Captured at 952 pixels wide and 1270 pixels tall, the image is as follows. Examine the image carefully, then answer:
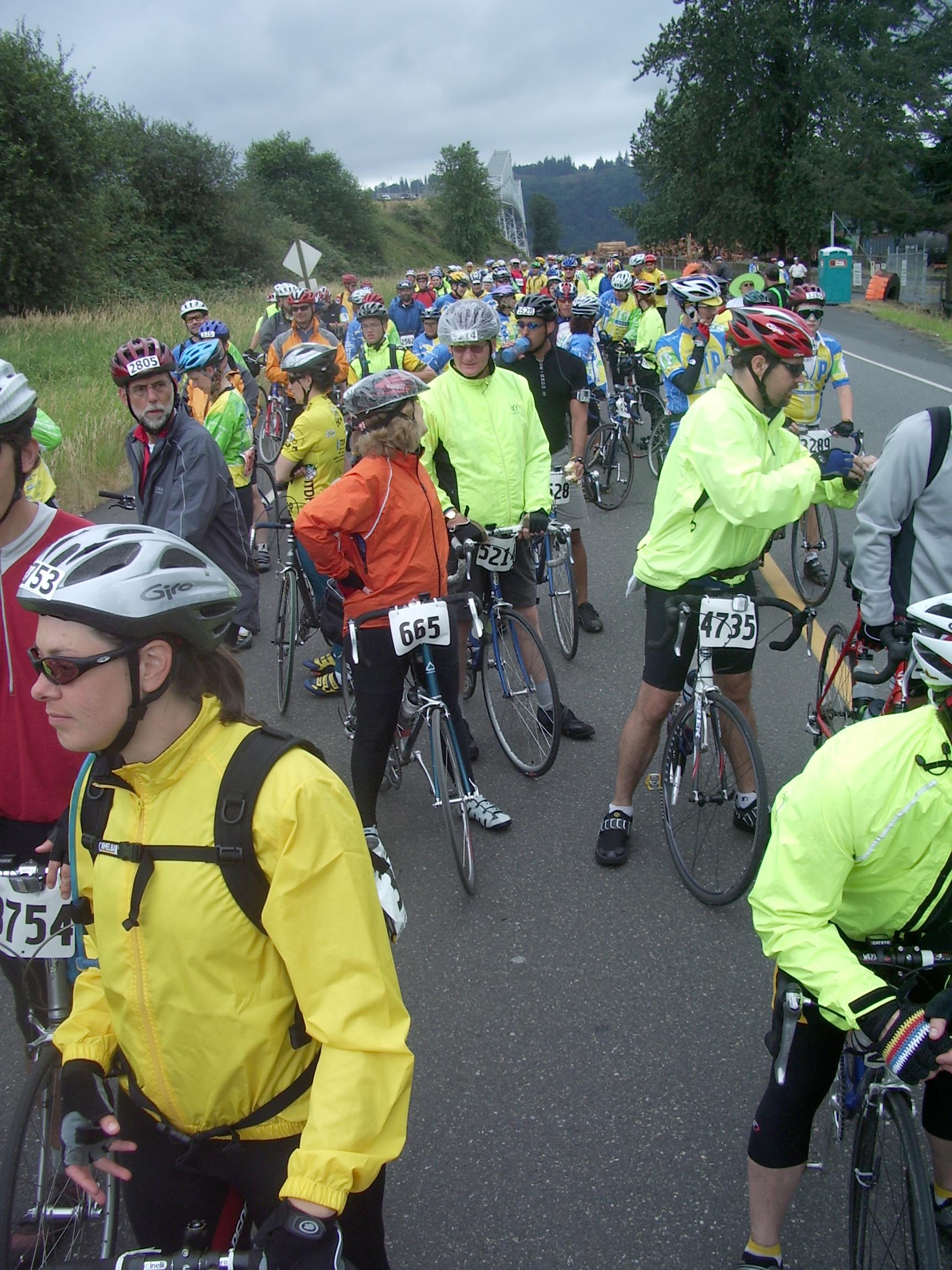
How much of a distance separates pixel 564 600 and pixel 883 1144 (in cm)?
477

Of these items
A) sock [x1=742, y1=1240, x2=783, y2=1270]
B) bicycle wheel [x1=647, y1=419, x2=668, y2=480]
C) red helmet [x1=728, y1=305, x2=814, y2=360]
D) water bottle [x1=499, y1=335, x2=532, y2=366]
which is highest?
water bottle [x1=499, y1=335, x2=532, y2=366]

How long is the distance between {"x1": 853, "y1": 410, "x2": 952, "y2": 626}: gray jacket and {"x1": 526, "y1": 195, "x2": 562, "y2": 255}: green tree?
155 metres

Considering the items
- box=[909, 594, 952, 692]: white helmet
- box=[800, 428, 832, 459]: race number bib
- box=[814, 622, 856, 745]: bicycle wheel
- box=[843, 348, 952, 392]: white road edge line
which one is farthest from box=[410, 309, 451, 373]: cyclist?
box=[909, 594, 952, 692]: white helmet

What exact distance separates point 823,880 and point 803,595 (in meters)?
5.66

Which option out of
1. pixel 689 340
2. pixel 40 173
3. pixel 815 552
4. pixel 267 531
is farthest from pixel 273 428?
pixel 40 173

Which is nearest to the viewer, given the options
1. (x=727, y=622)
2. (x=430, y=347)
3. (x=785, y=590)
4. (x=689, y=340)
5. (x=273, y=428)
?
(x=727, y=622)

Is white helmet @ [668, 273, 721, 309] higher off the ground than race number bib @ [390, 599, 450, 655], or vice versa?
white helmet @ [668, 273, 721, 309]

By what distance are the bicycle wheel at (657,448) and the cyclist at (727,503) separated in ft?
21.0

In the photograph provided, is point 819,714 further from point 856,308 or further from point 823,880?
point 856,308

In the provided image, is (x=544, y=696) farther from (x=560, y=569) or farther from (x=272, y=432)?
(x=272, y=432)

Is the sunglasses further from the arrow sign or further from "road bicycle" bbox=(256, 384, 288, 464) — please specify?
the arrow sign

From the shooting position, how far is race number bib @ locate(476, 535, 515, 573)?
17.1 ft

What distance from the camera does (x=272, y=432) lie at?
11.4 meters

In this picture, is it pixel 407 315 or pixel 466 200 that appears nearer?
pixel 407 315
